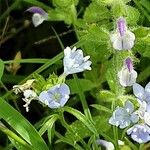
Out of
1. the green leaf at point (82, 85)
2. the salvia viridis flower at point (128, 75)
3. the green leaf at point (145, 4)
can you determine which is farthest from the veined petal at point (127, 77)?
the green leaf at point (145, 4)

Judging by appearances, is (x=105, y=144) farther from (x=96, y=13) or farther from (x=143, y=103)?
→ (x=96, y=13)

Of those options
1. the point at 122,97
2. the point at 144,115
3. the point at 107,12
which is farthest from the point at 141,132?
the point at 107,12

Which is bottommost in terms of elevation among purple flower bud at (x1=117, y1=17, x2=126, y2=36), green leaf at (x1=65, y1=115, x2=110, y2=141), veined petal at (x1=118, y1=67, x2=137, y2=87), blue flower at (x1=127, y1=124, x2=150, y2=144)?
green leaf at (x1=65, y1=115, x2=110, y2=141)

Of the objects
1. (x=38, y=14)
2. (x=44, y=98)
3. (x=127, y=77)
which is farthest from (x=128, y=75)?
(x=38, y=14)

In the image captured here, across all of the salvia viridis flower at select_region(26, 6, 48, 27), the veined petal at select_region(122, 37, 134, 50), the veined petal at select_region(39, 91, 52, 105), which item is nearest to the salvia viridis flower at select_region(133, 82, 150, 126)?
the veined petal at select_region(122, 37, 134, 50)

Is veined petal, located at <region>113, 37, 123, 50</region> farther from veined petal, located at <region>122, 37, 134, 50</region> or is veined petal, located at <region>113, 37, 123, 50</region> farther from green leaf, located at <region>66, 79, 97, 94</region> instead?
green leaf, located at <region>66, 79, 97, 94</region>
